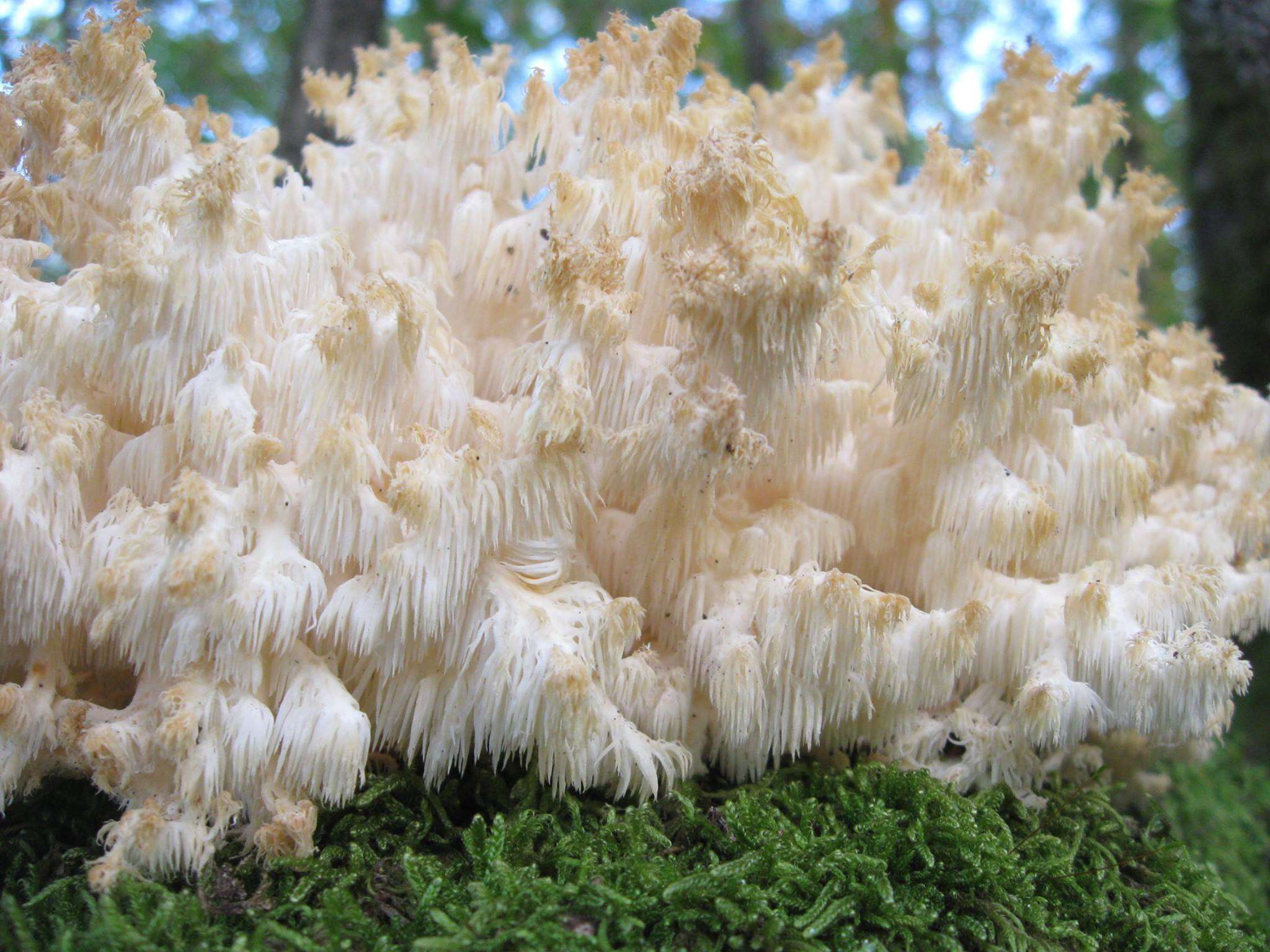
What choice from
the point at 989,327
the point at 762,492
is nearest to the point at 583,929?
the point at 762,492

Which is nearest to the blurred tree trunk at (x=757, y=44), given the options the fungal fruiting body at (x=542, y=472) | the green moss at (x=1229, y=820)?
the fungal fruiting body at (x=542, y=472)

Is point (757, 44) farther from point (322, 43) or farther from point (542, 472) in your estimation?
point (542, 472)

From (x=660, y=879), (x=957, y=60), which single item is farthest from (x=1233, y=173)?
(x=957, y=60)

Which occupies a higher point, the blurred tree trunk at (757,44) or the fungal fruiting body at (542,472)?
the blurred tree trunk at (757,44)

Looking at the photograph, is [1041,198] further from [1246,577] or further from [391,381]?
[391,381]

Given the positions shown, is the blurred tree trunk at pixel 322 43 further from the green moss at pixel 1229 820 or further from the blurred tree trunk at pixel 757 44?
the blurred tree trunk at pixel 757 44

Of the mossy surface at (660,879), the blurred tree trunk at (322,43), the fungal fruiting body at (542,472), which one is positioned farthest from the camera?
the blurred tree trunk at (322,43)

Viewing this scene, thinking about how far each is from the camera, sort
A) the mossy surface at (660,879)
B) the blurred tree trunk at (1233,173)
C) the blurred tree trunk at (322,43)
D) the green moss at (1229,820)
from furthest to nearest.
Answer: the blurred tree trunk at (1233,173) → the blurred tree trunk at (322,43) → the green moss at (1229,820) → the mossy surface at (660,879)

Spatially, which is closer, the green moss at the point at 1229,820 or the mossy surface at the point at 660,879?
the mossy surface at the point at 660,879

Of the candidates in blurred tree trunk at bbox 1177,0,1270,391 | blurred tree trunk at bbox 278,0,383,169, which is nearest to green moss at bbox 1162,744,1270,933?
blurred tree trunk at bbox 1177,0,1270,391
